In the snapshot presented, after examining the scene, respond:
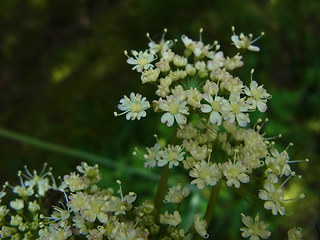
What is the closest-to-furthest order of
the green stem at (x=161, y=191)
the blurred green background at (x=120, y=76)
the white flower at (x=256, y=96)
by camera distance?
1. the white flower at (x=256, y=96)
2. the green stem at (x=161, y=191)
3. the blurred green background at (x=120, y=76)

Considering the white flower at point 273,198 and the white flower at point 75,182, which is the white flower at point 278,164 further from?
the white flower at point 75,182

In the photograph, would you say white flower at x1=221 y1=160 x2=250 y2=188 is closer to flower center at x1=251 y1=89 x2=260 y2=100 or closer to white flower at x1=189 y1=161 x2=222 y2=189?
white flower at x1=189 y1=161 x2=222 y2=189

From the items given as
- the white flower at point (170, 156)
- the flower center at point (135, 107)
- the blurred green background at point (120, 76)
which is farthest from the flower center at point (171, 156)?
the blurred green background at point (120, 76)

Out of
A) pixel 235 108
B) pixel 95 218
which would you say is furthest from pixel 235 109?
pixel 95 218

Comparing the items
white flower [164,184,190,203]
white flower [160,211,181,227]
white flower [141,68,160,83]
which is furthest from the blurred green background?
white flower [141,68,160,83]

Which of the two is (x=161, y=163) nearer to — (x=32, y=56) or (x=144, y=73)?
(x=144, y=73)

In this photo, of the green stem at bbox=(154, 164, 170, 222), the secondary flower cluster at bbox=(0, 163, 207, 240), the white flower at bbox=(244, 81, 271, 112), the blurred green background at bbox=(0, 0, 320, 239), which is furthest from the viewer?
the blurred green background at bbox=(0, 0, 320, 239)

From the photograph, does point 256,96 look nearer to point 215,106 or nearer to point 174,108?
point 215,106
